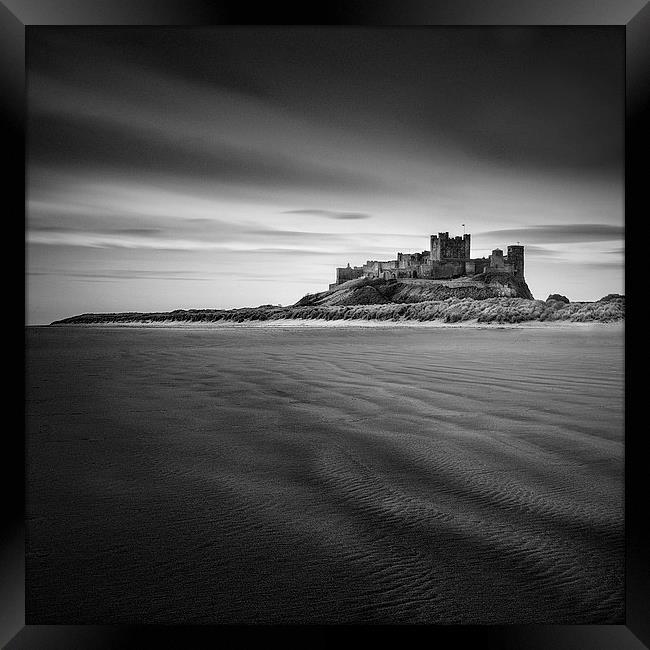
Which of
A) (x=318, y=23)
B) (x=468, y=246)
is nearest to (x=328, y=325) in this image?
(x=468, y=246)

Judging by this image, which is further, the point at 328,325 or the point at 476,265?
the point at 476,265

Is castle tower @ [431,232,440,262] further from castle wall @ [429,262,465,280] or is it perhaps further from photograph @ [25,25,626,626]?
castle wall @ [429,262,465,280]

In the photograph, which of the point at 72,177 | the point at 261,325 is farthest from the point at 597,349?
the point at 72,177

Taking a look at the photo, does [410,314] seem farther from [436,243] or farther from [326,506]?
[326,506]

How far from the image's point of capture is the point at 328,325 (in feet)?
36.6

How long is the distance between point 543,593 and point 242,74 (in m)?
6.32

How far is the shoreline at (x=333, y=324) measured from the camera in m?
9.63

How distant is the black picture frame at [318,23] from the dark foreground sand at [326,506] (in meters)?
0.05

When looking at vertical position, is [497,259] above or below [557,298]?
above

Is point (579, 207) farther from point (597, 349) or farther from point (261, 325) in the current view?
point (261, 325)

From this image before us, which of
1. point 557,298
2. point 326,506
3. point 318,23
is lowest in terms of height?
point 326,506

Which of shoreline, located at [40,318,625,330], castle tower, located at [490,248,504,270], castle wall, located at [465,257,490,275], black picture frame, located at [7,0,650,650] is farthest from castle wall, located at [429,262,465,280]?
black picture frame, located at [7,0,650,650]

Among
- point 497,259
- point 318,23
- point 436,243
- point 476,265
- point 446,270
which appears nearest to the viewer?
point 318,23

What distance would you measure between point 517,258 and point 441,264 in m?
1.42
